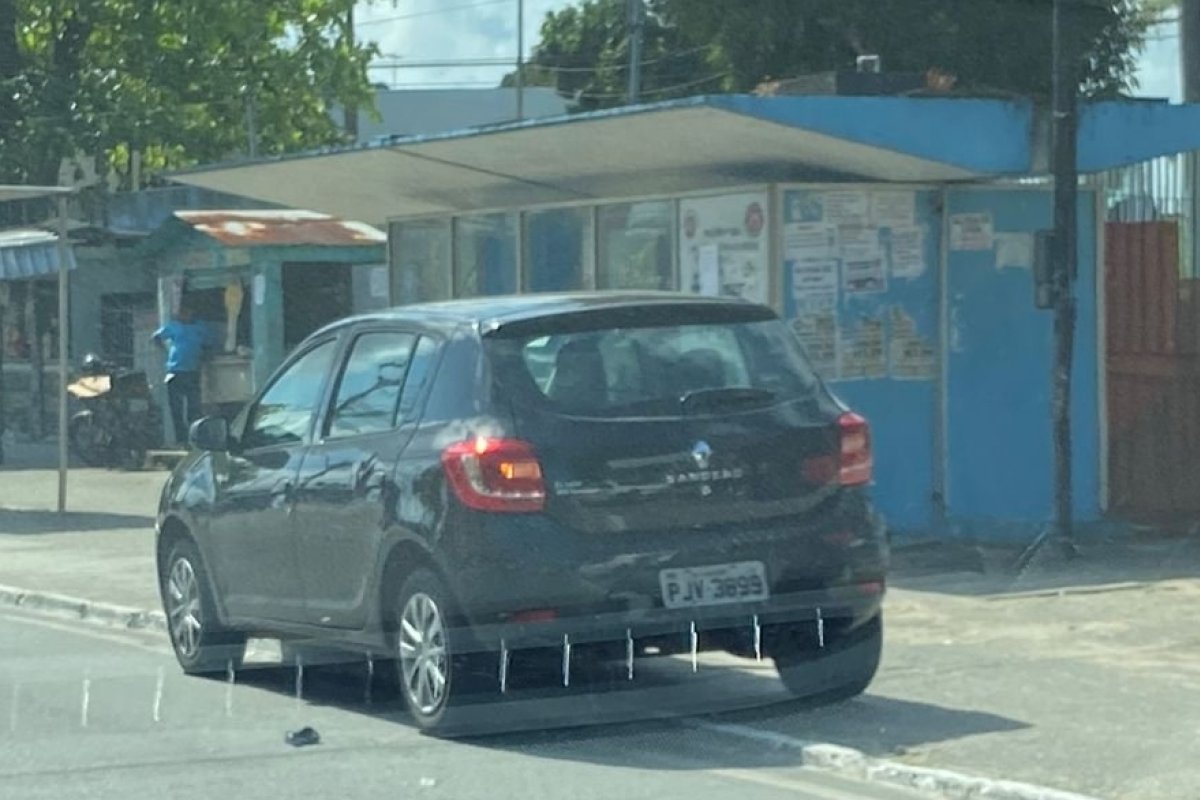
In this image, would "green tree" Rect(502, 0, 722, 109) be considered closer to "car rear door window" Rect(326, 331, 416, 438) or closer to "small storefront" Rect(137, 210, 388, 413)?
"small storefront" Rect(137, 210, 388, 413)

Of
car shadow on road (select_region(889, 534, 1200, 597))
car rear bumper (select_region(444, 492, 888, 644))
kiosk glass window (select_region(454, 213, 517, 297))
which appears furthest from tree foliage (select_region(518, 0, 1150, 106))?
car rear bumper (select_region(444, 492, 888, 644))

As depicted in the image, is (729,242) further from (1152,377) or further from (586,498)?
(586,498)

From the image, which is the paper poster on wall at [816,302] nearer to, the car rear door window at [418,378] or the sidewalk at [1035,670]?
the sidewalk at [1035,670]

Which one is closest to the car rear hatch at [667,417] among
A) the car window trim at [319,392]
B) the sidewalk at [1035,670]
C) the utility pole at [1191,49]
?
the sidewalk at [1035,670]

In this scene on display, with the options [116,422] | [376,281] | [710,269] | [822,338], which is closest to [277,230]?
[376,281]

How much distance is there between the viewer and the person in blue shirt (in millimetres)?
25672

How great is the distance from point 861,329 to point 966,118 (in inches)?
62.8

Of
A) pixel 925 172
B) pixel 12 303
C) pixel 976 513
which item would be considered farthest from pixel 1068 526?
pixel 12 303

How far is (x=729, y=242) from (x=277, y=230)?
12.5 m

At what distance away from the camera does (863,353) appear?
1520cm

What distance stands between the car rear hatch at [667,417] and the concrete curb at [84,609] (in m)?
4.62

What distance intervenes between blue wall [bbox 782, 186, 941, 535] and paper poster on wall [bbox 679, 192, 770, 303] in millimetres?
551

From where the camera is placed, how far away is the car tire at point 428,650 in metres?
9.18

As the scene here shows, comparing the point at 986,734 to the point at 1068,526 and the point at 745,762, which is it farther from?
the point at 1068,526
